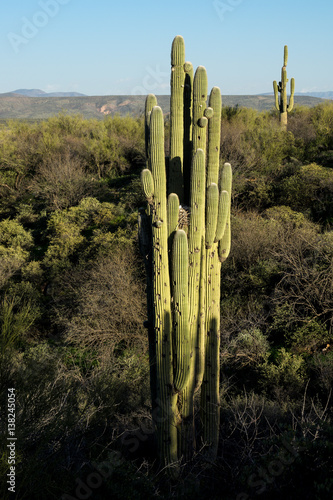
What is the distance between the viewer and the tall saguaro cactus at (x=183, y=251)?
4.52m

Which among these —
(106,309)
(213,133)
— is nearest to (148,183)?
(213,133)

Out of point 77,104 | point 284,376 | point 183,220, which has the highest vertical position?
point 77,104

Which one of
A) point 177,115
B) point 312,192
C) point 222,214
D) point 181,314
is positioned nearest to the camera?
point 181,314

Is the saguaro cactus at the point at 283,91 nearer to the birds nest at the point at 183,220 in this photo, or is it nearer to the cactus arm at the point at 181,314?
the birds nest at the point at 183,220

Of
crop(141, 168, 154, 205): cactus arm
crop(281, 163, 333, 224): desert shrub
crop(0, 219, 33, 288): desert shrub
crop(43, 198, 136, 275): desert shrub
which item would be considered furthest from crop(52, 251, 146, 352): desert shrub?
crop(281, 163, 333, 224): desert shrub

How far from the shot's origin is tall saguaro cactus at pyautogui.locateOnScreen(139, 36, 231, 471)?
178 inches

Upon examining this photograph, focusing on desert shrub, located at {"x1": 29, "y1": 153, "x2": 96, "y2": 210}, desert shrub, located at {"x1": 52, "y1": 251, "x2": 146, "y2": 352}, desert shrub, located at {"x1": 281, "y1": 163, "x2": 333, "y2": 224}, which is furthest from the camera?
desert shrub, located at {"x1": 29, "y1": 153, "x2": 96, "y2": 210}

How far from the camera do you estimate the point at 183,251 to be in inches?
174

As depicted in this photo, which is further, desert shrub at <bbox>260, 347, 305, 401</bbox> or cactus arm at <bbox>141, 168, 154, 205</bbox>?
desert shrub at <bbox>260, 347, 305, 401</bbox>

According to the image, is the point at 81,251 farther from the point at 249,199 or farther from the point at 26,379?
the point at 26,379

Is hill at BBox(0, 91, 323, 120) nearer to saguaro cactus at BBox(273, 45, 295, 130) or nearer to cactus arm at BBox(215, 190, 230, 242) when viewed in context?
saguaro cactus at BBox(273, 45, 295, 130)

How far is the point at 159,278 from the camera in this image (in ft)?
14.9

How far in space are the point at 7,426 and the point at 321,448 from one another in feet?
9.90

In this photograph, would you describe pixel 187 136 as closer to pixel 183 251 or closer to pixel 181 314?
pixel 183 251
